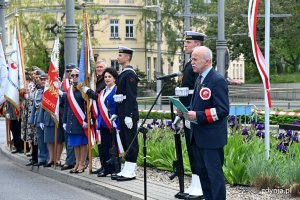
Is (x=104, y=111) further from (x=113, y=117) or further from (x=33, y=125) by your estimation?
(x=33, y=125)

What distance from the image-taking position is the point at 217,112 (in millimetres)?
7859

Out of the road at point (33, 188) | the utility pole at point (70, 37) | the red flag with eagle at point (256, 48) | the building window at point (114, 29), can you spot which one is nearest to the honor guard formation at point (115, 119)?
the road at point (33, 188)

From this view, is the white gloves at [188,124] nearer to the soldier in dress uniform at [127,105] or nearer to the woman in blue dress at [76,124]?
the soldier in dress uniform at [127,105]

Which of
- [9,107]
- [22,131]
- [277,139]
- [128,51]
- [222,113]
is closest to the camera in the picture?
[222,113]

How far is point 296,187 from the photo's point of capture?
9297 mm

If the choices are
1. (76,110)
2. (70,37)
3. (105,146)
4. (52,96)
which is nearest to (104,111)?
(105,146)

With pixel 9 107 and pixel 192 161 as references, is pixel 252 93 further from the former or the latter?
pixel 192 161

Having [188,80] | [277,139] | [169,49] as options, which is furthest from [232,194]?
[169,49]

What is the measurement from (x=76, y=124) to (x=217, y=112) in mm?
5502

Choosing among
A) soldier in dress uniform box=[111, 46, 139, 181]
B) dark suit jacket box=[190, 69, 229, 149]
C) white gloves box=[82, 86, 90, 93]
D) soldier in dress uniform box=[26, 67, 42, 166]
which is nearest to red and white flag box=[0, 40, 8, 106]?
soldier in dress uniform box=[26, 67, 42, 166]

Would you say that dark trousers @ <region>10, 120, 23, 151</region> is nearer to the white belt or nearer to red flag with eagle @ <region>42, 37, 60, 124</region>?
red flag with eagle @ <region>42, 37, 60, 124</region>

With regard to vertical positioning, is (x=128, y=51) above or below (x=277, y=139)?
above

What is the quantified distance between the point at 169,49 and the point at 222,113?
190 feet

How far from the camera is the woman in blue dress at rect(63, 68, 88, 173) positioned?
12.9 m
